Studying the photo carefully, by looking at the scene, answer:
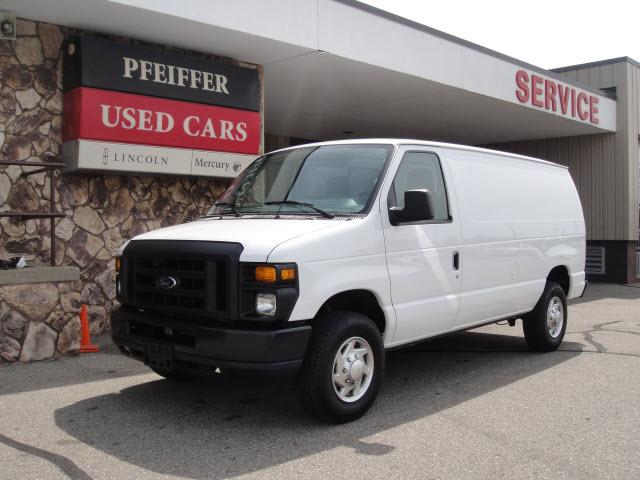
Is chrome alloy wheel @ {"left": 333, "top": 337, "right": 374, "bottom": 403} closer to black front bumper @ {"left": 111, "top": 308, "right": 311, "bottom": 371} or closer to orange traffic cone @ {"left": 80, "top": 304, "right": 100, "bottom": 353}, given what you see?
black front bumper @ {"left": 111, "top": 308, "right": 311, "bottom": 371}

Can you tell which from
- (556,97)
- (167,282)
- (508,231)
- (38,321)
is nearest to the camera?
(167,282)

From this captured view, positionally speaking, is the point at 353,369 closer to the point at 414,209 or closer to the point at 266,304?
the point at 266,304

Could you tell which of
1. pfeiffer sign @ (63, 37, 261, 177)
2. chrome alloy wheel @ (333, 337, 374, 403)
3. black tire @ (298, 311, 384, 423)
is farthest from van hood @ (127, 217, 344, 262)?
pfeiffer sign @ (63, 37, 261, 177)

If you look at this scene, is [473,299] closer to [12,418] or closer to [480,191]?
[480,191]

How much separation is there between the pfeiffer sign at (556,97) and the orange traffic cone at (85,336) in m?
9.62

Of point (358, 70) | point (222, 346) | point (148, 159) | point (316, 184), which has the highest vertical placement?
point (358, 70)

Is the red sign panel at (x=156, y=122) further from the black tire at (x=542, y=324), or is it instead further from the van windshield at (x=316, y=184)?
the black tire at (x=542, y=324)

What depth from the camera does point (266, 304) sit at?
4258 mm

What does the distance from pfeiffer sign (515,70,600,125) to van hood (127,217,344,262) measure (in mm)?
9901

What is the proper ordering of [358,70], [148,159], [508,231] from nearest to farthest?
[508,231] → [148,159] → [358,70]

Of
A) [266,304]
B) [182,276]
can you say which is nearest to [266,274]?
[266,304]

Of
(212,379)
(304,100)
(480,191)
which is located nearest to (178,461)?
(212,379)

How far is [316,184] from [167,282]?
147cm

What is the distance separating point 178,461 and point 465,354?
4.13 metres
